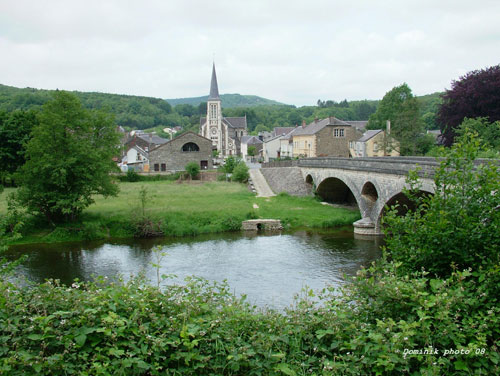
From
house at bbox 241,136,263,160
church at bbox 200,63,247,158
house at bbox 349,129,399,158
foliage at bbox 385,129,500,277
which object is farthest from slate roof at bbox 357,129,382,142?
foliage at bbox 385,129,500,277

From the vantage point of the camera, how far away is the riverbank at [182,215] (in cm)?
2807

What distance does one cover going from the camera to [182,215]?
3094 centimetres

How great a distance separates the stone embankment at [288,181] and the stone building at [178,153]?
12.6 m

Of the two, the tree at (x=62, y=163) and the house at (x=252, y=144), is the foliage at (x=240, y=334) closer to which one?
the tree at (x=62, y=163)

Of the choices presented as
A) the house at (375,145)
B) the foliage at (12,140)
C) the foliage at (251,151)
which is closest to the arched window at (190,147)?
the foliage at (12,140)

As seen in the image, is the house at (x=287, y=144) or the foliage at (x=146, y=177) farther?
the house at (x=287, y=144)

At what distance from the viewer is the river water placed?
17953mm

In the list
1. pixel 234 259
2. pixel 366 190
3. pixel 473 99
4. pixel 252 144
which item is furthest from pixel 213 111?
pixel 234 259

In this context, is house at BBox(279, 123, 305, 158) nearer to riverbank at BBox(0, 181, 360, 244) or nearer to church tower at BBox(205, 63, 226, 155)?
church tower at BBox(205, 63, 226, 155)

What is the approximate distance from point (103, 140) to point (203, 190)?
50.4ft

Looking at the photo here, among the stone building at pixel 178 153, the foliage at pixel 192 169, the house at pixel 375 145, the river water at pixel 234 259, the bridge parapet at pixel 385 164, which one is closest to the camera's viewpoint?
the river water at pixel 234 259

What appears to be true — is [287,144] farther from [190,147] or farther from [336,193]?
[336,193]

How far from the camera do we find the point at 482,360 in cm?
594

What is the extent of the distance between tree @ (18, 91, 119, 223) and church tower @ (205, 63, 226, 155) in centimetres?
6397
